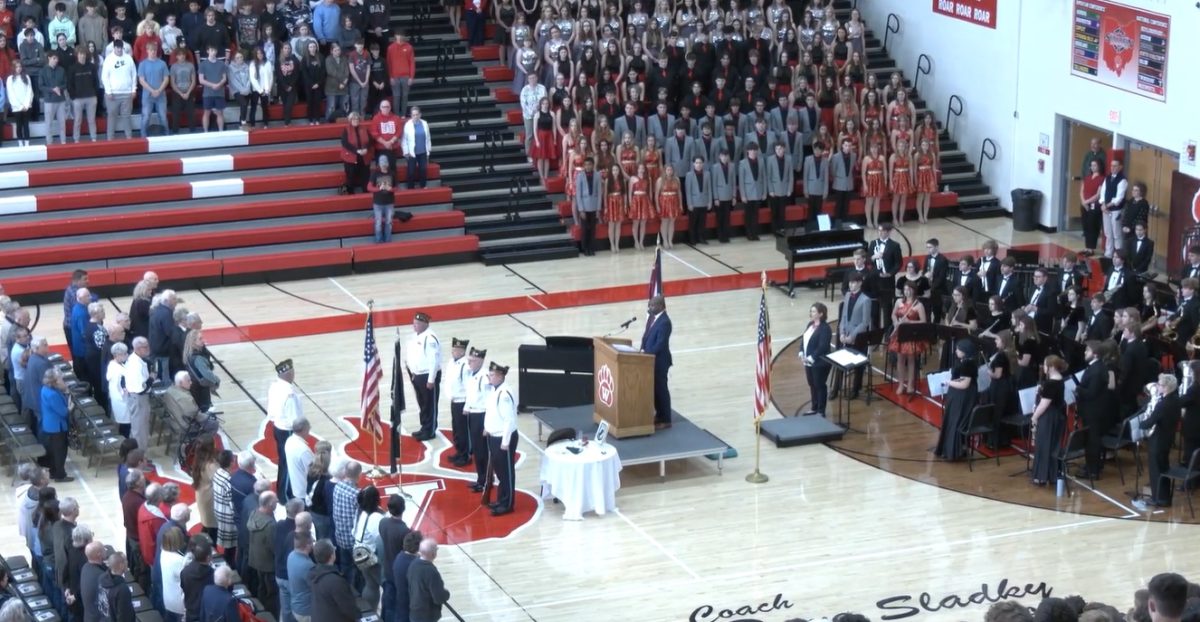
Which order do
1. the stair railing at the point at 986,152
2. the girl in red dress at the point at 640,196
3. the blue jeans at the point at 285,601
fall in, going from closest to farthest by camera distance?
the blue jeans at the point at 285,601 < the girl in red dress at the point at 640,196 < the stair railing at the point at 986,152

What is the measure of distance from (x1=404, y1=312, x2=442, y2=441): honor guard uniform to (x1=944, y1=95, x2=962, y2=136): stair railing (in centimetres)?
1551

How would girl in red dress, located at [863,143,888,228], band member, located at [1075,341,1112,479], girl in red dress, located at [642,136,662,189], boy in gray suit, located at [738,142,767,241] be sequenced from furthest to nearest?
1. girl in red dress, located at [863,143,888,228]
2. boy in gray suit, located at [738,142,767,241]
3. girl in red dress, located at [642,136,662,189]
4. band member, located at [1075,341,1112,479]

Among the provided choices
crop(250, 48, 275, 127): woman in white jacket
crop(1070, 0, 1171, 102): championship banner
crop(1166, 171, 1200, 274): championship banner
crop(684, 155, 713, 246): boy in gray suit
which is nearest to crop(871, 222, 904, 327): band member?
crop(684, 155, 713, 246): boy in gray suit

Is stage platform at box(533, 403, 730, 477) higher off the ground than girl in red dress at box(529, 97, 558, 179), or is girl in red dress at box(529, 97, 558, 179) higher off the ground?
girl in red dress at box(529, 97, 558, 179)

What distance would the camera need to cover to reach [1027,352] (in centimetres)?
1930

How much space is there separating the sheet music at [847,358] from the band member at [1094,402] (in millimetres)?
2682

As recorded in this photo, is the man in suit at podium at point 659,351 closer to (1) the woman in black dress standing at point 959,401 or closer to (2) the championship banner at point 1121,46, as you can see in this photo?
(1) the woman in black dress standing at point 959,401

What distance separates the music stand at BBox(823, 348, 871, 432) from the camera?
66.3 feet

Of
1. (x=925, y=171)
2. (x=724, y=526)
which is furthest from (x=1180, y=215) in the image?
(x=724, y=526)

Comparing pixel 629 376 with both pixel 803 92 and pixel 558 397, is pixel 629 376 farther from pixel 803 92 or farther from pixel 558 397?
pixel 803 92

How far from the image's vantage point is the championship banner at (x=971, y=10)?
1214 inches

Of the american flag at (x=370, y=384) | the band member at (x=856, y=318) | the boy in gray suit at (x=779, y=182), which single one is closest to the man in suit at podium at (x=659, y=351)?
the band member at (x=856, y=318)

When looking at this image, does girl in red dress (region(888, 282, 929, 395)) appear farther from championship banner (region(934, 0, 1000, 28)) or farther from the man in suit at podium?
championship banner (region(934, 0, 1000, 28))

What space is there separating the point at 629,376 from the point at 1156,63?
12362 mm
